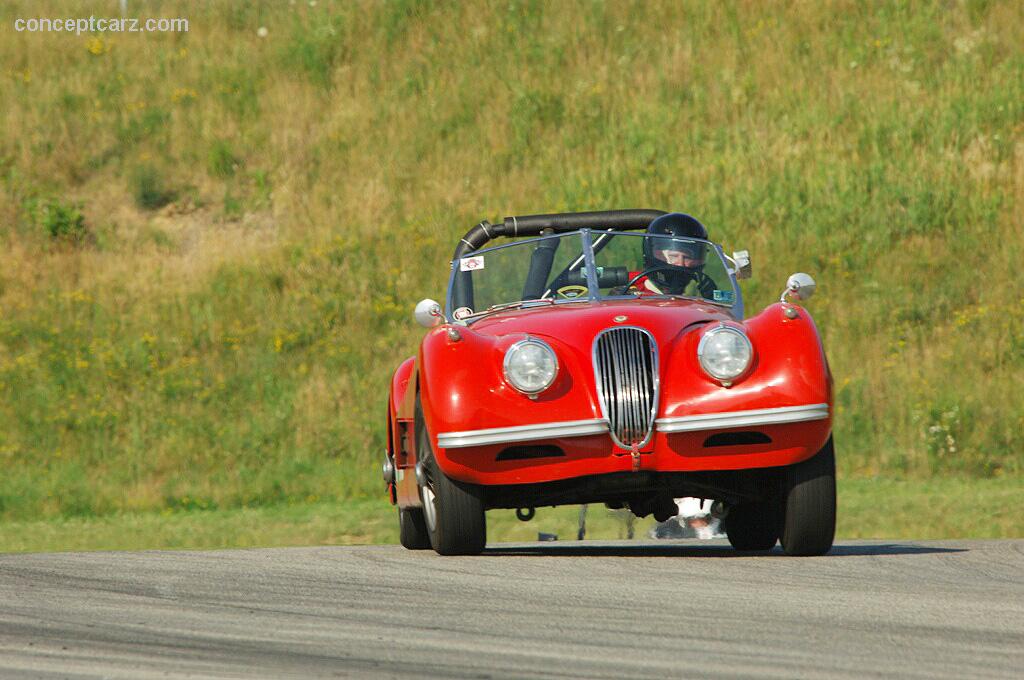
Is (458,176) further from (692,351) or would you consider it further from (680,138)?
(692,351)

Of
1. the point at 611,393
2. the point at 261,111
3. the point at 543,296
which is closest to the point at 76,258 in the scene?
the point at 261,111

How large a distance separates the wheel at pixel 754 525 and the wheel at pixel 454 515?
197 centimetres

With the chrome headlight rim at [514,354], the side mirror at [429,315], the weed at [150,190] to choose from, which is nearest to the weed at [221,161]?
the weed at [150,190]

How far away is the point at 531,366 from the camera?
301 inches

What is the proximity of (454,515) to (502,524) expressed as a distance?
751cm

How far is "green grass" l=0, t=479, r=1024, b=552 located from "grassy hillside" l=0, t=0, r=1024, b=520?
5.17 ft

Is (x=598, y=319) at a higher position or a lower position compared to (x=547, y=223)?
lower

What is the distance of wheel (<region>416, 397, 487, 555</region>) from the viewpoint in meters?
7.86

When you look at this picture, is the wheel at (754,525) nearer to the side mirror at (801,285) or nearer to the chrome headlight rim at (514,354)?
the side mirror at (801,285)

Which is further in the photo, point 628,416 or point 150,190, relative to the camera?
point 150,190

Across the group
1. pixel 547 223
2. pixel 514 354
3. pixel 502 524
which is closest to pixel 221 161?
pixel 502 524

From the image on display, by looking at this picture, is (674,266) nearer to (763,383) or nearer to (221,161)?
(763,383)

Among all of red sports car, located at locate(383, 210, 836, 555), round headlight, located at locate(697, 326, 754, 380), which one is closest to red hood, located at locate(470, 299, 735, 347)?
red sports car, located at locate(383, 210, 836, 555)

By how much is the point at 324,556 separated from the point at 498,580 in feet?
7.01
